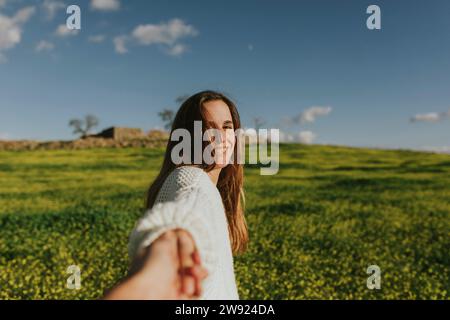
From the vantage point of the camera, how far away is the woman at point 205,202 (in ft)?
3.97

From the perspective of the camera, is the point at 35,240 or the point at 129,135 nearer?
the point at 35,240

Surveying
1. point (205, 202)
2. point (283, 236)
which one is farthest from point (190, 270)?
point (283, 236)

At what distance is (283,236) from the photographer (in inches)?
430

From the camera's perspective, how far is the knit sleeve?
3.90ft

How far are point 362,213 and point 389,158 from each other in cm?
2316

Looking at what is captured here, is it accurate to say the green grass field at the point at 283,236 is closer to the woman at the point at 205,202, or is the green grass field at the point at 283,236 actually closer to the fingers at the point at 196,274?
the woman at the point at 205,202

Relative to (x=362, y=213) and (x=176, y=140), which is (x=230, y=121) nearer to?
(x=176, y=140)

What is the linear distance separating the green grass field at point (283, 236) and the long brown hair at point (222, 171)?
5.00m

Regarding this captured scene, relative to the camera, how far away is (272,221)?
12.5 meters

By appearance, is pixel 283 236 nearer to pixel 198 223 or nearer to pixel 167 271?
pixel 198 223

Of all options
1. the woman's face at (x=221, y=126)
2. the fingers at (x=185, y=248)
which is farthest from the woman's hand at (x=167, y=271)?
the woman's face at (x=221, y=126)

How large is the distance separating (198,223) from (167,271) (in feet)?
0.63
